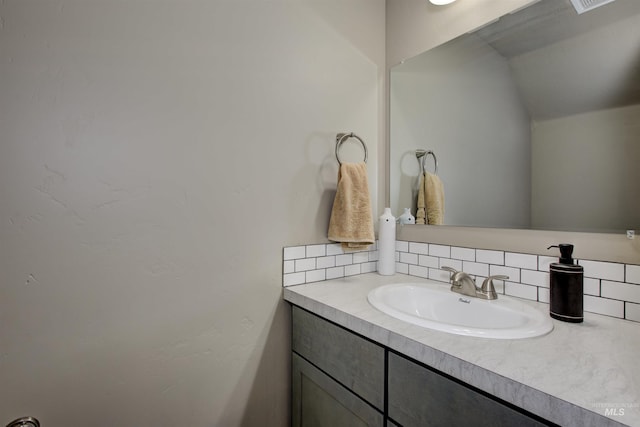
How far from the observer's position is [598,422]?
1.54 ft

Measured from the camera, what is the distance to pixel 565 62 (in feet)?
3.24

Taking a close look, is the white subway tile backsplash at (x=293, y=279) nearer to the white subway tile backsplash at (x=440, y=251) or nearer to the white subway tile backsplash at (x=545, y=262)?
the white subway tile backsplash at (x=440, y=251)

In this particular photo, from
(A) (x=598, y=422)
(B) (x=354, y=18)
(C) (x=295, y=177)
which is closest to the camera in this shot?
(A) (x=598, y=422)

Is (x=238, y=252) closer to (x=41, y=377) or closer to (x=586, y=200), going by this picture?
(x=41, y=377)

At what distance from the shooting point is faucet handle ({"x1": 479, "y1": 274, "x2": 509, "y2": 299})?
1040 mm

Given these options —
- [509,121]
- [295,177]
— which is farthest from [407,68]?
[295,177]

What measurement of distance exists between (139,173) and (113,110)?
0.18 meters

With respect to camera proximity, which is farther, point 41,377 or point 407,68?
point 407,68

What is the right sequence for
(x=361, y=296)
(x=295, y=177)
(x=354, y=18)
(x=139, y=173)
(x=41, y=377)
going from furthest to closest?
(x=354, y=18)
(x=295, y=177)
(x=361, y=296)
(x=139, y=173)
(x=41, y=377)

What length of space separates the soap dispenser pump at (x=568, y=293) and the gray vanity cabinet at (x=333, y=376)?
0.50 meters

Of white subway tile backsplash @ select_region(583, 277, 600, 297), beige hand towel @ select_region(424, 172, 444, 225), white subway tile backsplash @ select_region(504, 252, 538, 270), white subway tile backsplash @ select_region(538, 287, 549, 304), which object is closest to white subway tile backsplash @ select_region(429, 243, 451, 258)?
beige hand towel @ select_region(424, 172, 444, 225)

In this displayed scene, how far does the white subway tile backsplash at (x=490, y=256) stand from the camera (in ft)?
3.67

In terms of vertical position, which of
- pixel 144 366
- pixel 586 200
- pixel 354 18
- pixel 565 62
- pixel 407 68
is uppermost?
pixel 354 18

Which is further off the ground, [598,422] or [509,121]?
[509,121]
